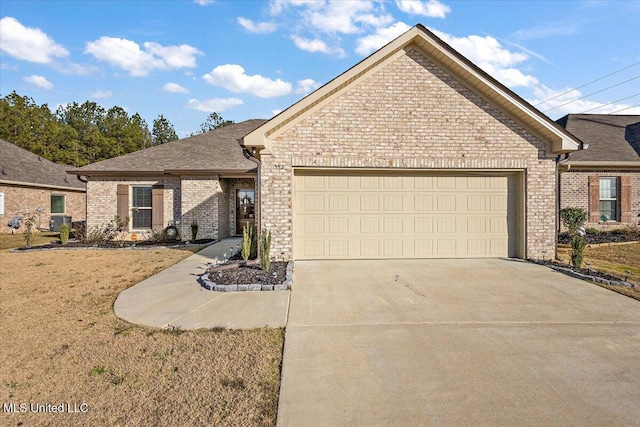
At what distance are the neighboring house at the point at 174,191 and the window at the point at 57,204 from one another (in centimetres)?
958

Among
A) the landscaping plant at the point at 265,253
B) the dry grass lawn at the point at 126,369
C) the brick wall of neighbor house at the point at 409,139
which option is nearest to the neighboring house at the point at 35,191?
the dry grass lawn at the point at 126,369

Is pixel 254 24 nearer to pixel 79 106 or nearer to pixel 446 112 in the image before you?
pixel 446 112

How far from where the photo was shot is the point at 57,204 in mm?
20500

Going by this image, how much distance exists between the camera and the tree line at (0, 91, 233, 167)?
31828 mm

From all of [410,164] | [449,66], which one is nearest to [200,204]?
[410,164]

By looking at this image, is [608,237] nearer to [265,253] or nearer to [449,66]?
[449,66]

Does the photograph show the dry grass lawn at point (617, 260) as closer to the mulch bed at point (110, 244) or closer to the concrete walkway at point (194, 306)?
the concrete walkway at point (194, 306)

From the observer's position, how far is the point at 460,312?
4617 millimetres

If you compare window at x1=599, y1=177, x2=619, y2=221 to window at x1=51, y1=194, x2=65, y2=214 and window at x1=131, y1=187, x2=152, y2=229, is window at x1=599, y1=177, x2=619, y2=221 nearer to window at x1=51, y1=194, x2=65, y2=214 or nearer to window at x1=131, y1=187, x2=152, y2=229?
window at x1=131, y1=187, x2=152, y2=229

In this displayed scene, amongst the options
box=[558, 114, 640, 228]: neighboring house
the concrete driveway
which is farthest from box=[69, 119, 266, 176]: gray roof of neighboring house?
box=[558, 114, 640, 228]: neighboring house

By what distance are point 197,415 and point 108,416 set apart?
690 mm

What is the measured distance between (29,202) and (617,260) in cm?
2687

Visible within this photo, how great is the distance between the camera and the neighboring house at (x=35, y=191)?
56.8ft

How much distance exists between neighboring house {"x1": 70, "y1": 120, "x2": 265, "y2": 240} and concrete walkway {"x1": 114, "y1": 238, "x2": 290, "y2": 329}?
22.4 ft
